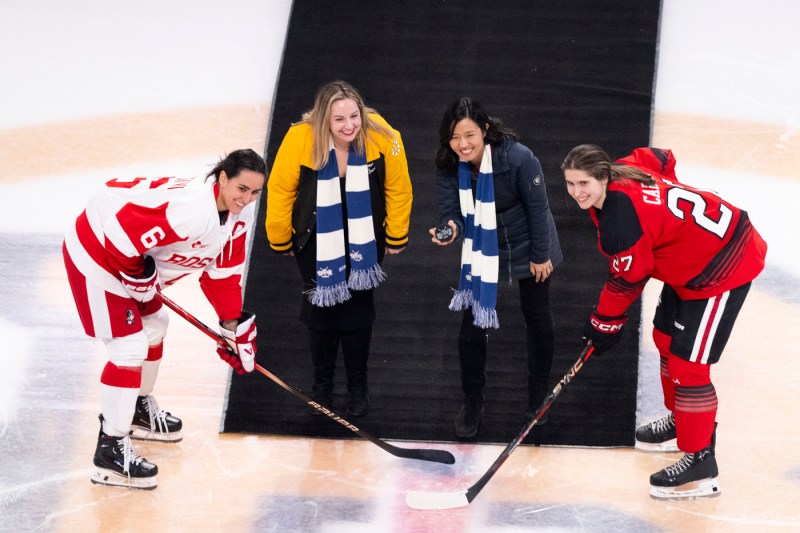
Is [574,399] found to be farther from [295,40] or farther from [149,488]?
[295,40]

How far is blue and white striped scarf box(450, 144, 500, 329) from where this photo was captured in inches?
132

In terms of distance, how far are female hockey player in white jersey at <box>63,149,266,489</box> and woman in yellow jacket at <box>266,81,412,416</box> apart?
0.70ft

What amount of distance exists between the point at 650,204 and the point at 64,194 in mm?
2761

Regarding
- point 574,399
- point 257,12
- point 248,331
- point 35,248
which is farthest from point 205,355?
point 257,12

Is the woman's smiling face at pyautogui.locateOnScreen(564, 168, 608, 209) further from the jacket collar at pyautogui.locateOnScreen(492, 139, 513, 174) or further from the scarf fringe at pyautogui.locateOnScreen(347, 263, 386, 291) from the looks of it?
the scarf fringe at pyautogui.locateOnScreen(347, 263, 386, 291)

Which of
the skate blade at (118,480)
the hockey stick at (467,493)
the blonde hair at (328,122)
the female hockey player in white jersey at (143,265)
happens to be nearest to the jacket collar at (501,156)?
the blonde hair at (328,122)

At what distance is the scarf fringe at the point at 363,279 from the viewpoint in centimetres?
353

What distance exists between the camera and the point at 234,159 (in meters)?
3.06

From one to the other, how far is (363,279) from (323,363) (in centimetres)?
36

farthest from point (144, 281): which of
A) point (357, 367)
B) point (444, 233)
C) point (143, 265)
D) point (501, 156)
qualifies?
point (501, 156)

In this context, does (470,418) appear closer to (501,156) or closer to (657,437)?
(657,437)

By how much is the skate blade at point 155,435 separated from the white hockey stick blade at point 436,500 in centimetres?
85

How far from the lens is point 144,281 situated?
3188 mm

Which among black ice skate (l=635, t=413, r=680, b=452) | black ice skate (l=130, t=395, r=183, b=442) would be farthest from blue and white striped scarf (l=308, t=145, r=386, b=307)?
black ice skate (l=635, t=413, r=680, b=452)
